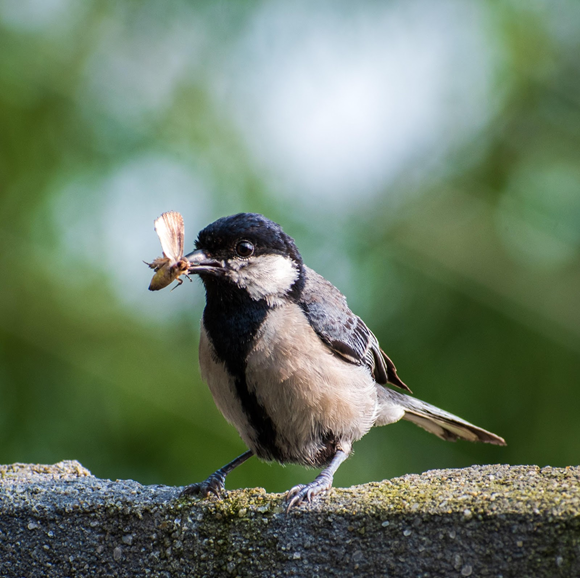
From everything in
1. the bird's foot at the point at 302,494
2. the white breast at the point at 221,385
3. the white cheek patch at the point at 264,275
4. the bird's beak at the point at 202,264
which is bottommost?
the white breast at the point at 221,385

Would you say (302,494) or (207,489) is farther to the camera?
(207,489)

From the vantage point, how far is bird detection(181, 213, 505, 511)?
7.59ft

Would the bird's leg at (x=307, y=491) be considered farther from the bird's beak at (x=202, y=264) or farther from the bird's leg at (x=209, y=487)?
the bird's beak at (x=202, y=264)

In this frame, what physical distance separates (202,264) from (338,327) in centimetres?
60

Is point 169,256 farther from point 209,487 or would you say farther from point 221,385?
point 209,487

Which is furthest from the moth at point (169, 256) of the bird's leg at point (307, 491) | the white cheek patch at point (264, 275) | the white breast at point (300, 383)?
the bird's leg at point (307, 491)

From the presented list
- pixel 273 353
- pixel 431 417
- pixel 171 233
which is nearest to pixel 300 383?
pixel 273 353

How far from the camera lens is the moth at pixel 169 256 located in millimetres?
2162

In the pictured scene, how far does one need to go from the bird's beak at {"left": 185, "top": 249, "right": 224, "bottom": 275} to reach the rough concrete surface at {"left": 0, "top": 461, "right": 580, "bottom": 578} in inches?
29.5

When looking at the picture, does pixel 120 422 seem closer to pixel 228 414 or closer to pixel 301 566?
pixel 228 414

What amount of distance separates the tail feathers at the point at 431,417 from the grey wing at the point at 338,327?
120 millimetres

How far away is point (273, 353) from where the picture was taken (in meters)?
2.30

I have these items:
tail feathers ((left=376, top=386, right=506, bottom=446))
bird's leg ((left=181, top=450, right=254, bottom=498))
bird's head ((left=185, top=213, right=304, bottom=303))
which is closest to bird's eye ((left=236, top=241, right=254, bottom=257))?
bird's head ((left=185, top=213, right=304, bottom=303))

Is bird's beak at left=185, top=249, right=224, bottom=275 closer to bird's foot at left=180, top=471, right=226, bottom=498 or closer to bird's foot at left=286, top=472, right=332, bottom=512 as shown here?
bird's foot at left=180, top=471, right=226, bottom=498
